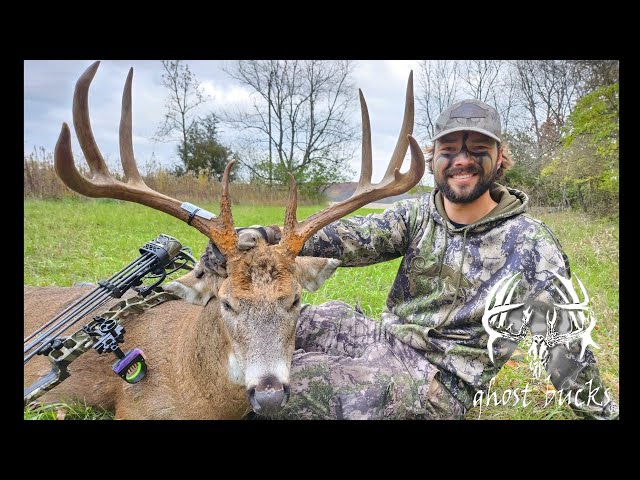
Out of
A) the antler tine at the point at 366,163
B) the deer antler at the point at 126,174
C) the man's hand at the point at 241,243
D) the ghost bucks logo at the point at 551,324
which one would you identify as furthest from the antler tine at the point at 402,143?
the deer antler at the point at 126,174

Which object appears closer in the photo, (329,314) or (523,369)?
(329,314)

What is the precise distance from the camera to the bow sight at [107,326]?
299cm

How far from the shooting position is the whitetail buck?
8.23 ft

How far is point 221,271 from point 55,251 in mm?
4272

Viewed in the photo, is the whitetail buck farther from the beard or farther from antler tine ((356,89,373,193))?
the beard

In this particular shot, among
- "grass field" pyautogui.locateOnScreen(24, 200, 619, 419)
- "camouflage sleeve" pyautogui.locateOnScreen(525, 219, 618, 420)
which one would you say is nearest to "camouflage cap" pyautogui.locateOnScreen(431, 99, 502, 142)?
"camouflage sleeve" pyautogui.locateOnScreen(525, 219, 618, 420)

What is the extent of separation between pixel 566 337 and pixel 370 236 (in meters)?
1.29

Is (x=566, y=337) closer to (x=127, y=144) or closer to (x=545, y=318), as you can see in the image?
(x=545, y=318)

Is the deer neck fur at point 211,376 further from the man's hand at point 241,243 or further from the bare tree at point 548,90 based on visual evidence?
the bare tree at point 548,90

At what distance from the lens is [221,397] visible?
284 centimetres

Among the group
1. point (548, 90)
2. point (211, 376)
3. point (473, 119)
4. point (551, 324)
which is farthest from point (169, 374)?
point (548, 90)
